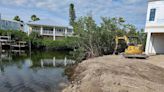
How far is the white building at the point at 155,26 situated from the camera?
20234 millimetres

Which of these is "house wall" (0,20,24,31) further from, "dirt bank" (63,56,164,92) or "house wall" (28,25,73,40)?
"dirt bank" (63,56,164,92)

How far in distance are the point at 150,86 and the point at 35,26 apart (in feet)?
143

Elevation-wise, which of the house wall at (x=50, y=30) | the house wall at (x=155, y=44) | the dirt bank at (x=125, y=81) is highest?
the house wall at (x=50, y=30)

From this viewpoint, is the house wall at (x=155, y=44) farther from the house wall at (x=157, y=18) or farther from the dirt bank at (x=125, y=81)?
the dirt bank at (x=125, y=81)

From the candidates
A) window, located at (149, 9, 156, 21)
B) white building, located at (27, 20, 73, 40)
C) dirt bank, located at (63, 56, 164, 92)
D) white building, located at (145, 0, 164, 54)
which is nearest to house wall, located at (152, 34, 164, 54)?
white building, located at (145, 0, 164, 54)

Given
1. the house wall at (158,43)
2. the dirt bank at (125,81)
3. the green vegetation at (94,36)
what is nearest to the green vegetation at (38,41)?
the green vegetation at (94,36)

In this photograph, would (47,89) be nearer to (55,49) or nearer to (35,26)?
(55,49)

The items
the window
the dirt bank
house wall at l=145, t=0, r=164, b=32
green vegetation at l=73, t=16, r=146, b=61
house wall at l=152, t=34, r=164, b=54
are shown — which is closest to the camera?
the dirt bank

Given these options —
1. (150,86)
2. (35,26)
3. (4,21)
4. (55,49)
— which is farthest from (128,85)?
(4,21)

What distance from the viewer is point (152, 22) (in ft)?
68.5

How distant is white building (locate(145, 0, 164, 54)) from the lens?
20234mm

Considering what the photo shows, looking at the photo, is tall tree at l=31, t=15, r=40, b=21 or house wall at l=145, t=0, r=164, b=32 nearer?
house wall at l=145, t=0, r=164, b=32

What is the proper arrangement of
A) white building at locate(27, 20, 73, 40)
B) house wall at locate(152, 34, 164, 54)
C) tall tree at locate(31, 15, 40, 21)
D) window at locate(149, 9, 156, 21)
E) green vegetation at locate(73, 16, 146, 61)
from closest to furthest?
1. window at locate(149, 9, 156, 21)
2. house wall at locate(152, 34, 164, 54)
3. green vegetation at locate(73, 16, 146, 61)
4. white building at locate(27, 20, 73, 40)
5. tall tree at locate(31, 15, 40, 21)

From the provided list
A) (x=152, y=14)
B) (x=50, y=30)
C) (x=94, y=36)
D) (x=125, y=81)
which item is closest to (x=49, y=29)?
(x=50, y=30)
